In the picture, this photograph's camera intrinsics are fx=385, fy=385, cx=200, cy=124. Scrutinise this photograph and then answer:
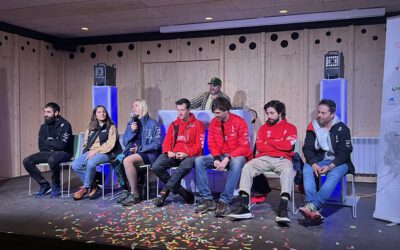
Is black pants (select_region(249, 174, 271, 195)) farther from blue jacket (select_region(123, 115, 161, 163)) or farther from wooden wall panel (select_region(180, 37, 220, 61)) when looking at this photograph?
wooden wall panel (select_region(180, 37, 220, 61))

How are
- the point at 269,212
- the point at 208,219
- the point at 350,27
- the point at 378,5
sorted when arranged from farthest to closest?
the point at 350,27 → the point at 378,5 → the point at 269,212 → the point at 208,219

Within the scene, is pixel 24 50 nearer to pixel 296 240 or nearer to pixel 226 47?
pixel 226 47

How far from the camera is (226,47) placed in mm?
6895

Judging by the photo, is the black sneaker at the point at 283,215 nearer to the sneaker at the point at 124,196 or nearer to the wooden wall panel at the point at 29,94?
the sneaker at the point at 124,196

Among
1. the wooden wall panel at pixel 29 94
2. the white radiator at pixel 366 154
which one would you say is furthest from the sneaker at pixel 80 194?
the white radiator at pixel 366 154

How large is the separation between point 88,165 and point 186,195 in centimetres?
126

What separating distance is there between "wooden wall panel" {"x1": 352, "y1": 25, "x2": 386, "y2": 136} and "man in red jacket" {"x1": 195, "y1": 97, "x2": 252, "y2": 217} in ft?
8.99

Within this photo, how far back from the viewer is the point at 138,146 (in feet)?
15.9

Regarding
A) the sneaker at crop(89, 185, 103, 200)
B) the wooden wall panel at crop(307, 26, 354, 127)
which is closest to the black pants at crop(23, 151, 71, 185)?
the sneaker at crop(89, 185, 103, 200)

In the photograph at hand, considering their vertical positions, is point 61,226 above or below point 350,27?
below

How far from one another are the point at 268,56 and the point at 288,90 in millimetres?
685

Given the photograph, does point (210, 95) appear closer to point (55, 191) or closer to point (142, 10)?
point (142, 10)

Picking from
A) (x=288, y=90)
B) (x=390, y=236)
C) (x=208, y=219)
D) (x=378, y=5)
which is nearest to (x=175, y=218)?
(x=208, y=219)

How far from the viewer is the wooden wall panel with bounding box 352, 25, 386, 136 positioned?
604 cm
